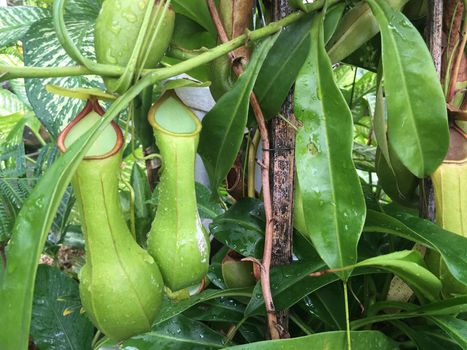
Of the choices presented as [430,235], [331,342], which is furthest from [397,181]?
[331,342]

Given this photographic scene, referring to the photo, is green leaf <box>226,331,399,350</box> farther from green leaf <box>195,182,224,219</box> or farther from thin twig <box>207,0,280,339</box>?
green leaf <box>195,182,224,219</box>

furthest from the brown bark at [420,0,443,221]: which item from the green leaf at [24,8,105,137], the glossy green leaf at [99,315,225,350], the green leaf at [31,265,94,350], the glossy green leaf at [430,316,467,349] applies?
the green leaf at [31,265,94,350]

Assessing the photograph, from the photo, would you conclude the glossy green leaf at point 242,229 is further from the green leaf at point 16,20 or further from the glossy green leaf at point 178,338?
the green leaf at point 16,20

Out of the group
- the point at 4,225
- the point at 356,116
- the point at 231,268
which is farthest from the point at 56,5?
the point at 356,116

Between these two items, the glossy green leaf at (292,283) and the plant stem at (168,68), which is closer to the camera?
the plant stem at (168,68)

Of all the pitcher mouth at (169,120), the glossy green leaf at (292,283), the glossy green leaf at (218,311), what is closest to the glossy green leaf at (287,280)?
the glossy green leaf at (292,283)

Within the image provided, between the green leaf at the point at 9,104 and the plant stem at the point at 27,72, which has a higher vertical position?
the plant stem at the point at 27,72
